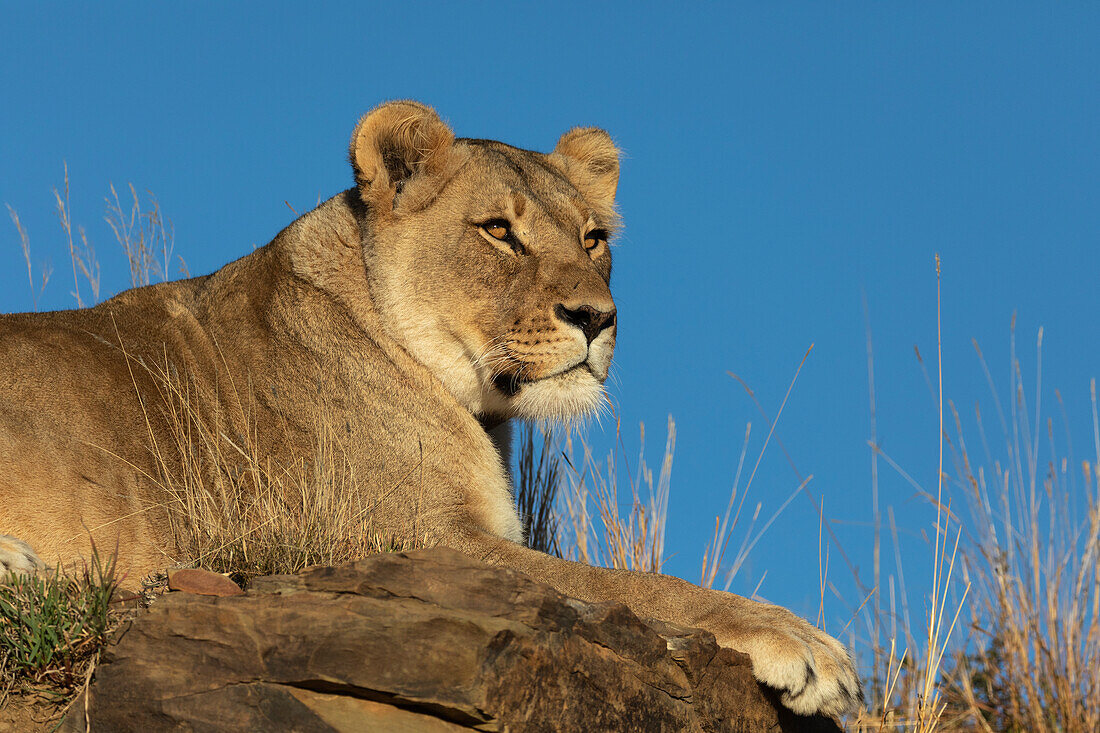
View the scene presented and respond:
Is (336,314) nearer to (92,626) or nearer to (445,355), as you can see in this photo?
(445,355)

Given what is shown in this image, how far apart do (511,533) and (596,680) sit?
1724 mm

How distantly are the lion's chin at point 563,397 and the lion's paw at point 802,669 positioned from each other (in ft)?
5.03

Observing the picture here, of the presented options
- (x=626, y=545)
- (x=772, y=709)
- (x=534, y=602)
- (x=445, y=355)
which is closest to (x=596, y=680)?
(x=534, y=602)

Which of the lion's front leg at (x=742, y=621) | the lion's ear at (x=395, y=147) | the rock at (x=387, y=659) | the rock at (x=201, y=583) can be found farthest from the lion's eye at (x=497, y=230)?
the rock at (x=201, y=583)

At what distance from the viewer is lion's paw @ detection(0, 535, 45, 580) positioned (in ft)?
13.9

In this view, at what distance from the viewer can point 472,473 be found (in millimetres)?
5242

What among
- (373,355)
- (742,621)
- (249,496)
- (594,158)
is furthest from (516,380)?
(594,158)

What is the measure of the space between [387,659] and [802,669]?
1513mm

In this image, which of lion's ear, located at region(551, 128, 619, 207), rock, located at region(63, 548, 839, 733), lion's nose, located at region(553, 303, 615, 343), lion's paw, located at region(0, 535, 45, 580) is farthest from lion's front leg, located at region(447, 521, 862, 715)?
lion's ear, located at region(551, 128, 619, 207)

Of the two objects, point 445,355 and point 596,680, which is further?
point 445,355

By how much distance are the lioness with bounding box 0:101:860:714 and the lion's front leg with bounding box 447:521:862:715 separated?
2 centimetres

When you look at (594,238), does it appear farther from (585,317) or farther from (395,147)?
A: (395,147)

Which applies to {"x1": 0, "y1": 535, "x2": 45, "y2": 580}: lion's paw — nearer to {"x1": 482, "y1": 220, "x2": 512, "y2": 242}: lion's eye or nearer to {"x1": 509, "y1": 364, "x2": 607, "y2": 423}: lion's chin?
{"x1": 509, "y1": 364, "x2": 607, "y2": 423}: lion's chin

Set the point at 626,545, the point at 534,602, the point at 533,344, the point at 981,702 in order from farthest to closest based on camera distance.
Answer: the point at 626,545 < the point at 981,702 < the point at 533,344 < the point at 534,602
